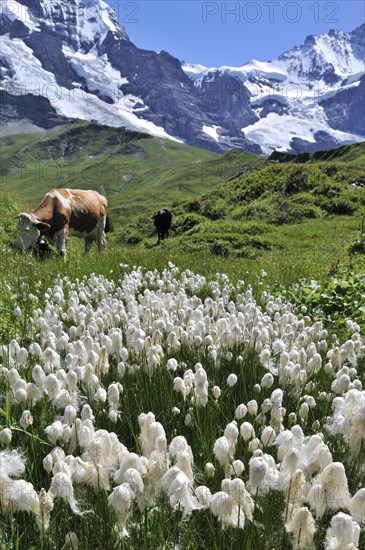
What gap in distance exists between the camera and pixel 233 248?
2553cm

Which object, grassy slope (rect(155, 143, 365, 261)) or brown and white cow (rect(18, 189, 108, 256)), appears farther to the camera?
grassy slope (rect(155, 143, 365, 261))

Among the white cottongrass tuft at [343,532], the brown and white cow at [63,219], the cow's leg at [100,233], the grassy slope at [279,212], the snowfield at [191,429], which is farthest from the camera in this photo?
the grassy slope at [279,212]

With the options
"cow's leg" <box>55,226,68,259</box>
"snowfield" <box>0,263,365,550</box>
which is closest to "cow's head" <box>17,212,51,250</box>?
"cow's leg" <box>55,226,68,259</box>

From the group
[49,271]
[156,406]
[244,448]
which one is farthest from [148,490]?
[49,271]

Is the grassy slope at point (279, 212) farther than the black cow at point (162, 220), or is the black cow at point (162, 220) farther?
the black cow at point (162, 220)

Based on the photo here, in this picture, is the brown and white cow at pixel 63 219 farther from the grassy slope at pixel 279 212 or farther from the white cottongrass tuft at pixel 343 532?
the white cottongrass tuft at pixel 343 532

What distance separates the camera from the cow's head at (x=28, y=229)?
15484mm

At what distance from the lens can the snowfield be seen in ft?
8.20

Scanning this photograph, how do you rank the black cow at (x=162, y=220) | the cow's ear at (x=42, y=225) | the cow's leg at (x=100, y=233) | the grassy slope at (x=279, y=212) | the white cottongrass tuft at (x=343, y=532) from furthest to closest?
1. the black cow at (x=162, y=220)
2. the grassy slope at (x=279, y=212)
3. the cow's leg at (x=100, y=233)
4. the cow's ear at (x=42, y=225)
5. the white cottongrass tuft at (x=343, y=532)

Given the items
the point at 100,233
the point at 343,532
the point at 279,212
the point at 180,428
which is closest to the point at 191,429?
the point at 180,428

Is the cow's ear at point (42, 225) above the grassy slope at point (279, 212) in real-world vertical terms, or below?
below

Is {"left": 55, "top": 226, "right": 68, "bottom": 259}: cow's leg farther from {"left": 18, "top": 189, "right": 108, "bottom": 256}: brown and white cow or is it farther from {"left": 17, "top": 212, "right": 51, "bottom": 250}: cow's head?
{"left": 17, "top": 212, "right": 51, "bottom": 250}: cow's head

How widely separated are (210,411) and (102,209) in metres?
18.9

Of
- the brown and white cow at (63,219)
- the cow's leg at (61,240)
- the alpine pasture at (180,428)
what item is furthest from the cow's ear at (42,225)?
the alpine pasture at (180,428)
